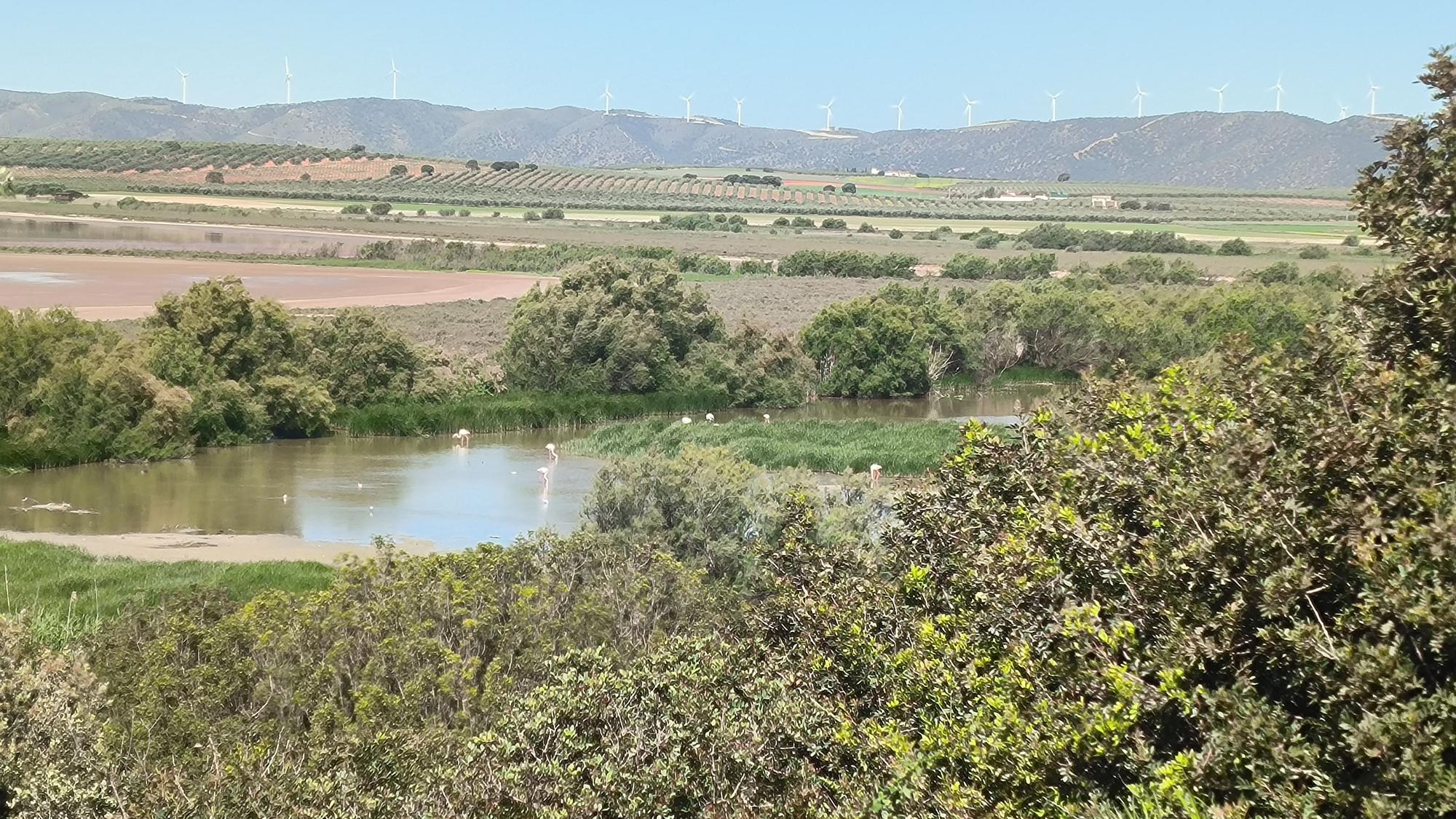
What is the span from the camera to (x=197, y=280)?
59.1 meters

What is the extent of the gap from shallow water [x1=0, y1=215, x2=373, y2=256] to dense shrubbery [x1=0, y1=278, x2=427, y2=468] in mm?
40477

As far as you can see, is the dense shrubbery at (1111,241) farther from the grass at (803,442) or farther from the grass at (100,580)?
the grass at (100,580)

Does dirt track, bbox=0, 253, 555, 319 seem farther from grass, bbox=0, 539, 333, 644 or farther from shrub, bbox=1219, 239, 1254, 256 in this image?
shrub, bbox=1219, 239, 1254, 256

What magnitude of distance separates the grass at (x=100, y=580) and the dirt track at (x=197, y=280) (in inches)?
1148

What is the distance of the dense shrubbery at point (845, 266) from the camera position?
73.6 meters

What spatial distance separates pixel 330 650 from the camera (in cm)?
1107

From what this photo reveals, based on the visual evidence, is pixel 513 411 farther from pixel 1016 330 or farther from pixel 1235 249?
pixel 1235 249

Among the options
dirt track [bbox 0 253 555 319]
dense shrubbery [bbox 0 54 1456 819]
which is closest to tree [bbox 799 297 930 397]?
dirt track [bbox 0 253 555 319]

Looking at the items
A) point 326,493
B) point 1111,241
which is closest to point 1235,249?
point 1111,241

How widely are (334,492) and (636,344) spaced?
517 inches

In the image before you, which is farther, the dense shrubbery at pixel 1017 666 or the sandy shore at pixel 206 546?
the sandy shore at pixel 206 546

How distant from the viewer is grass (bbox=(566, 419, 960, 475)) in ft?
98.7

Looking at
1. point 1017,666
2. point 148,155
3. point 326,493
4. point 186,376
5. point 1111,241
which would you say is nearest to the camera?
point 1017,666

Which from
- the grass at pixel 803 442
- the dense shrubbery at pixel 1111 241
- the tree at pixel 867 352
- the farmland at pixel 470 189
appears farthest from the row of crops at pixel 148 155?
the grass at pixel 803 442
